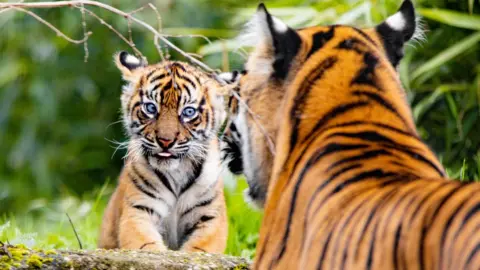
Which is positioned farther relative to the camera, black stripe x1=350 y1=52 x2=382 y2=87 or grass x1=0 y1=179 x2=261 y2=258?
grass x1=0 y1=179 x2=261 y2=258

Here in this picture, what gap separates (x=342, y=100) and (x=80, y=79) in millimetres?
7738

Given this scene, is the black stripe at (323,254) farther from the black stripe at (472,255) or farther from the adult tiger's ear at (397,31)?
the adult tiger's ear at (397,31)

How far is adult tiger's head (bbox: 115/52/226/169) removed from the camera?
14.8ft

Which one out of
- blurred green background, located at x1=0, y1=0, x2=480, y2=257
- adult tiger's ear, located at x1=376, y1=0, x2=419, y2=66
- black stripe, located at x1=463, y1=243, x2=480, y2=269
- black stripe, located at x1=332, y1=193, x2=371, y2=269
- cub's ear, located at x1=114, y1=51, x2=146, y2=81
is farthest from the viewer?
blurred green background, located at x1=0, y1=0, x2=480, y2=257

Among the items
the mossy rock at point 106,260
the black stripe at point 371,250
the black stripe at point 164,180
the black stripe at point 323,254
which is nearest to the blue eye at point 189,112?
the black stripe at point 164,180

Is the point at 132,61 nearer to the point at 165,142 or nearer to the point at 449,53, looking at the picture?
the point at 165,142

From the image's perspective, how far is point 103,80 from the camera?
10539mm

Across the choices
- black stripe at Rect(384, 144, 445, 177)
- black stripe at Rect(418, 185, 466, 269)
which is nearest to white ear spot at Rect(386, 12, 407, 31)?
black stripe at Rect(384, 144, 445, 177)

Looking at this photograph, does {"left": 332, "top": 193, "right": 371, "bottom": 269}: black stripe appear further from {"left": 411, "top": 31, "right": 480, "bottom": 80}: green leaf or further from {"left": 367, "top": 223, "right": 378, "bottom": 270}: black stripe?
{"left": 411, "top": 31, "right": 480, "bottom": 80}: green leaf

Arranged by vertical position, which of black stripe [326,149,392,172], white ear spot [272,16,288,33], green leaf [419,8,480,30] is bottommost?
black stripe [326,149,392,172]

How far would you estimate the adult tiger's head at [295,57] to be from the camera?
2.98 metres

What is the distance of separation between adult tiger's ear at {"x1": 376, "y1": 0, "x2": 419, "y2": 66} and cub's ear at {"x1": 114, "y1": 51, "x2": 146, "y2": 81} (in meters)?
1.89

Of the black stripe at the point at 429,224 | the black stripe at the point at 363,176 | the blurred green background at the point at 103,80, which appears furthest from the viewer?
the blurred green background at the point at 103,80

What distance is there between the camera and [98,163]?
34.5 feet
